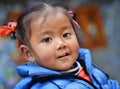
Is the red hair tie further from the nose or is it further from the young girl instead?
the nose

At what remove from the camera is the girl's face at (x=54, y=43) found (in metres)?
1.73

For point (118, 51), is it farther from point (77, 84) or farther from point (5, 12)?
point (77, 84)

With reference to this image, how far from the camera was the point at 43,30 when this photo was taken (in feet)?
5.70

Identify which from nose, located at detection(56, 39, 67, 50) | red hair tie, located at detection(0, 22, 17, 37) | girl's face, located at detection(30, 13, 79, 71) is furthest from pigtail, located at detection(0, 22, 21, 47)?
nose, located at detection(56, 39, 67, 50)

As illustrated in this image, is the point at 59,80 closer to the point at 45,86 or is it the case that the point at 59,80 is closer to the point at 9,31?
the point at 45,86

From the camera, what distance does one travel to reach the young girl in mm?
1726

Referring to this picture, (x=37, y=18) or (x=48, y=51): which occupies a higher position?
(x=37, y=18)

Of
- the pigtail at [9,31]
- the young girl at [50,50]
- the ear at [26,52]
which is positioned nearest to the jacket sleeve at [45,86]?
the young girl at [50,50]

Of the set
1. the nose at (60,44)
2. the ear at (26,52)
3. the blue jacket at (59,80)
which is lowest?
the blue jacket at (59,80)

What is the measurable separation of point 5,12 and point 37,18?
212cm

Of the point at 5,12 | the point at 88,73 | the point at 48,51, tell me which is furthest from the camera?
the point at 5,12

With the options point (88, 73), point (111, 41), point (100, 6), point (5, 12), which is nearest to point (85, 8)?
point (100, 6)

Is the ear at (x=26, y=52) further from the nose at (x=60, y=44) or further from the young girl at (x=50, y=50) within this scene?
the nose at (x=60, y=44)

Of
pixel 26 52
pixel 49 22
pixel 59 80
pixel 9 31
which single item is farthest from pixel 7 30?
pixel 59 80
